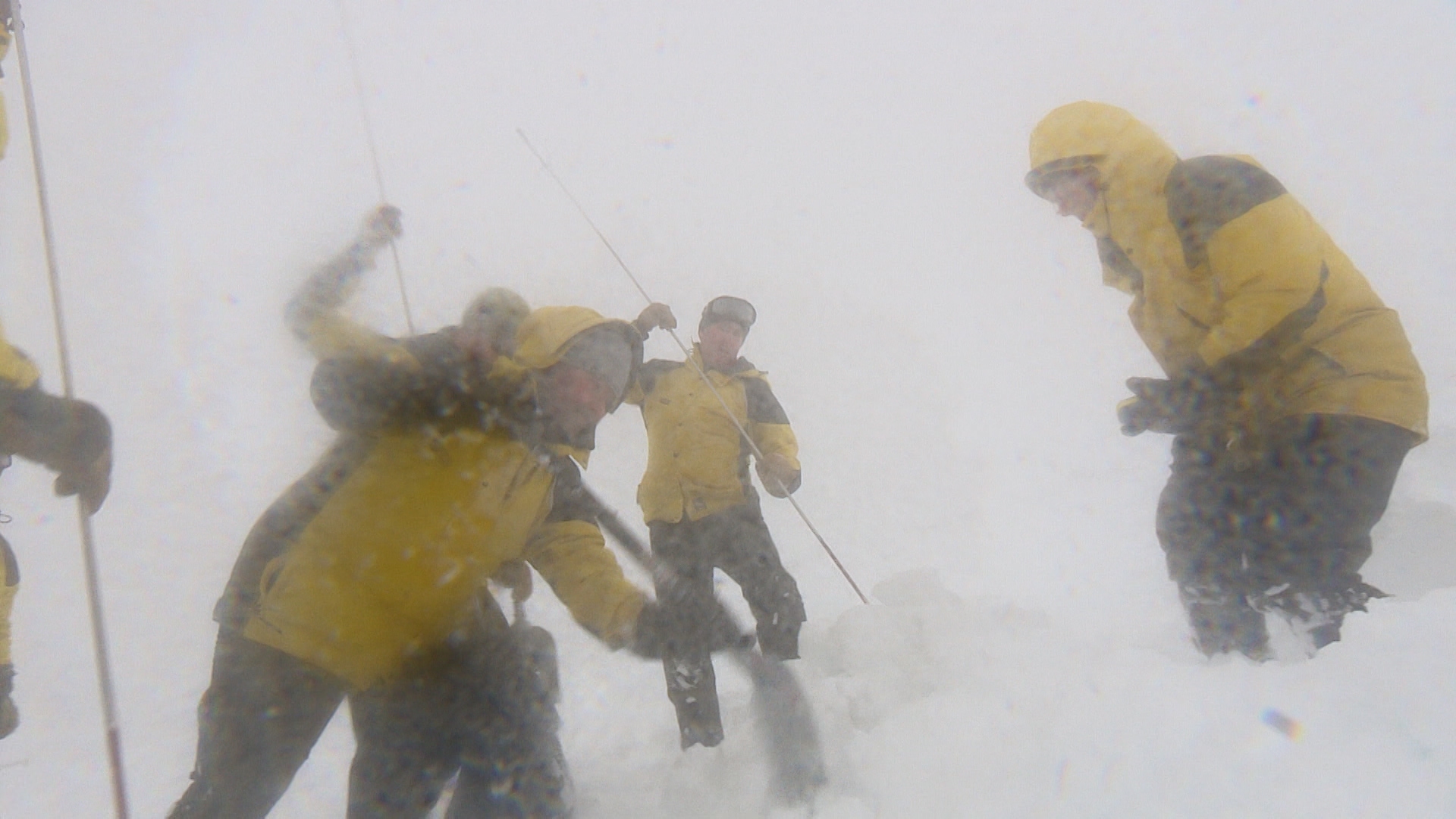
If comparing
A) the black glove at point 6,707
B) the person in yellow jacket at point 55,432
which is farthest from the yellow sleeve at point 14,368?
the black glove at point 6,707

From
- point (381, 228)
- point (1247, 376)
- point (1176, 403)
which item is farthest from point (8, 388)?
point (1247, 376)

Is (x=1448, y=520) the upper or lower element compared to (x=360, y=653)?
lower

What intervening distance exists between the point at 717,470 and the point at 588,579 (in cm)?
124

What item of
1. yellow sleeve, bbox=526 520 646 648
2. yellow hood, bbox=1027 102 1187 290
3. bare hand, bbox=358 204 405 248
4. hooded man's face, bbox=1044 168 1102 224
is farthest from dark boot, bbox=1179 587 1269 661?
bare hand, bbox=358 204 405 248

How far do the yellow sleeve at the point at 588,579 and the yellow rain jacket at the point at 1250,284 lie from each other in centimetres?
184

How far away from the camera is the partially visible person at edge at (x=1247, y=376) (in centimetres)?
176

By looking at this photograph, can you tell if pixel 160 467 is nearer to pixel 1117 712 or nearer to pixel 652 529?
pixel 652 529

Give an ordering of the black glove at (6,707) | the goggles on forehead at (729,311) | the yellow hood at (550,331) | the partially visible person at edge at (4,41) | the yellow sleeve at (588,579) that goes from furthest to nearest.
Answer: the goggles on forehead at (729,311) → the black glove at (6,707) → the partially visible person at edge at (4,41) → the yellow sleeve at (588,579) → the yellow hood at (550,331)

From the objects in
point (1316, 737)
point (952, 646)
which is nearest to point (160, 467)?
point (952, 646)

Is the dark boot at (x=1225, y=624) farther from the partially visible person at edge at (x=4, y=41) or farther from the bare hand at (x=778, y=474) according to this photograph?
the partially visible person at edge at (x=4, y=41)

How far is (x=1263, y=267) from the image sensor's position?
177 centimetres

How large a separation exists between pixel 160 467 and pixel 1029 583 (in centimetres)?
1794

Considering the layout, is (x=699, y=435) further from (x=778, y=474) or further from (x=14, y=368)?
(x=14, y=368)

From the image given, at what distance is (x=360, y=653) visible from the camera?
158 centimetres
